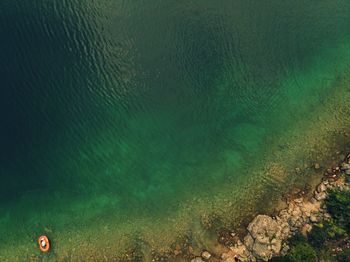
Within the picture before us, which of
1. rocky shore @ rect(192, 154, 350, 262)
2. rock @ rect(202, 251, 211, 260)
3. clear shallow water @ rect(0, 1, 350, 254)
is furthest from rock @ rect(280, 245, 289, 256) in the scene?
rock @ rect(202, 251, 211, 260)

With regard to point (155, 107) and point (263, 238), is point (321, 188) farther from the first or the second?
point (155, 107)

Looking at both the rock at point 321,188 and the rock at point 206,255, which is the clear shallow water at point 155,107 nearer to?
the rock at point 321,188

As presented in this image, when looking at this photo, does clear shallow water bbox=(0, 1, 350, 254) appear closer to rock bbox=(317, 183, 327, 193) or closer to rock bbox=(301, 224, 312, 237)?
rock bbox=(317, 183, 327, 193)

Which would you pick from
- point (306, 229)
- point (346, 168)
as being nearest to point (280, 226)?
point (306, 229)

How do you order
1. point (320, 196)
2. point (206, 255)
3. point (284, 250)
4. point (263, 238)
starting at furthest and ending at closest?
point (320, 196), point (206, 255), point (263, 238), point (284, 250)

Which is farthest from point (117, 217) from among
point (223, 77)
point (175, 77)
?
point (223, 77)

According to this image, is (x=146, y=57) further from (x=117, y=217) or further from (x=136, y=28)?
(x=117, y=217)
